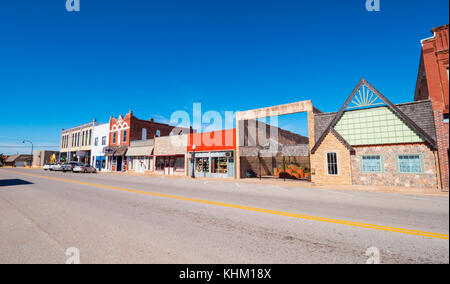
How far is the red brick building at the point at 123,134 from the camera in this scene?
3541 centimetres

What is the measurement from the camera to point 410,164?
1403cm

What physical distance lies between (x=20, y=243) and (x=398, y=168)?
18.7 m

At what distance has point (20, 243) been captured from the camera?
3959 mm

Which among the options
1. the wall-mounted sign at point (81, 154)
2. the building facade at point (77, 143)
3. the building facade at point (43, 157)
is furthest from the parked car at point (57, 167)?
the building facade at point (43, 157)

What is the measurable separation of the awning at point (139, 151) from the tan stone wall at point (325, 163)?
23049mm

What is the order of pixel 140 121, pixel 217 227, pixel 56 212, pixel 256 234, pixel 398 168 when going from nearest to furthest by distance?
1. pixel 256 234
2. pixel 217 227
3. pixel 56 212
4. pixel 398 168
5. pixel 140 121

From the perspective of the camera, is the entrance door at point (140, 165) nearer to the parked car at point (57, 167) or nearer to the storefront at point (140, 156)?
the storefront at point (140, 156)

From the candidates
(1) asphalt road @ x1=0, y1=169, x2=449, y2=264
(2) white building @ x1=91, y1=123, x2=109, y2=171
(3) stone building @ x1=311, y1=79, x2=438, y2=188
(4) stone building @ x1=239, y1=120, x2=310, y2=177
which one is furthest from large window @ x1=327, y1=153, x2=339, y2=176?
(2) white building @ x1=91, y1=123, x2=109, y2=171

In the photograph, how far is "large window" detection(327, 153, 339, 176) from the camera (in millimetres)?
16859

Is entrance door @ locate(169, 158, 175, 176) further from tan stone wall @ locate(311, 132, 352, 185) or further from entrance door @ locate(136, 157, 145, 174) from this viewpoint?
tan stone wall @ locate(311, 132, 352, 185)

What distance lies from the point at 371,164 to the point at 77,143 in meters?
52.8

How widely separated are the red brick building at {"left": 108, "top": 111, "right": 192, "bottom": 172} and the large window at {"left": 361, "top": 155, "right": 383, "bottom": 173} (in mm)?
25415

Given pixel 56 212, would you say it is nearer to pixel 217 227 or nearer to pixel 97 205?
pixel 97 205

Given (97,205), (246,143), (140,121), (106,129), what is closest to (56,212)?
(97,205)
